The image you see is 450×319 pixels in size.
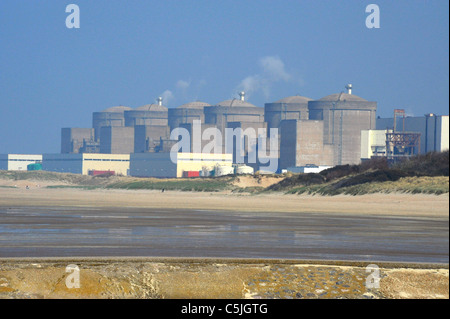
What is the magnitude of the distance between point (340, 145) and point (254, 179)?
56004mm

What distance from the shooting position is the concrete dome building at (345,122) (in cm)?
15338

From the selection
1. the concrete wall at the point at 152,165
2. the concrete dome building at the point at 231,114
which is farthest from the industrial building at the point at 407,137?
the concrete dome building at the point at 231,114

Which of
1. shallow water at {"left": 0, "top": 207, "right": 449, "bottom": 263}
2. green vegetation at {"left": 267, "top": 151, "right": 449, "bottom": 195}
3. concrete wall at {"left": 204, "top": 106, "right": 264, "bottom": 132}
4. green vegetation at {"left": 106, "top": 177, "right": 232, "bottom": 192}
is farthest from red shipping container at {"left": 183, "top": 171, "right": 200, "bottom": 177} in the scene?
shallow water at {"left": 0, "top": 207, "right": 449, "bottom": 263}

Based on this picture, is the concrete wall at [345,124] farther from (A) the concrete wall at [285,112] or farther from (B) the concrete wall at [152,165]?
(B) the concrete wall at [152,165]

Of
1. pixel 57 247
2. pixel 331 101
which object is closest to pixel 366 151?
pixel 331 101

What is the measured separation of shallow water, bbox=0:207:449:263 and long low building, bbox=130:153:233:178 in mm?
125620

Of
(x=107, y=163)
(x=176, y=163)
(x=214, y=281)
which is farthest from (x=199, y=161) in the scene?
(x=214, y=281)

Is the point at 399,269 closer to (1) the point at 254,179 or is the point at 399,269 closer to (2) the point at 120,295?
(2) the point at 120,295

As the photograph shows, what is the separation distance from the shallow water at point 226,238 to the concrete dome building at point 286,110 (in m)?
147

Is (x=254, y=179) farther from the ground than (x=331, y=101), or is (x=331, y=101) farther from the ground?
(x=331, y=101)

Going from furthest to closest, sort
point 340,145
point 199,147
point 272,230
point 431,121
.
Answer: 1. point 199,147
2. point 340,145
3. point 431,121
4. point 272,230

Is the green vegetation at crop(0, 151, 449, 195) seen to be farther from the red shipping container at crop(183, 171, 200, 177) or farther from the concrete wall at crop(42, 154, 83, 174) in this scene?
the concrete wall at crop(42, 154, 83, 174)

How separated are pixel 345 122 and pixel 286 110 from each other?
26.2 meters

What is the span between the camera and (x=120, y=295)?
14172mm
